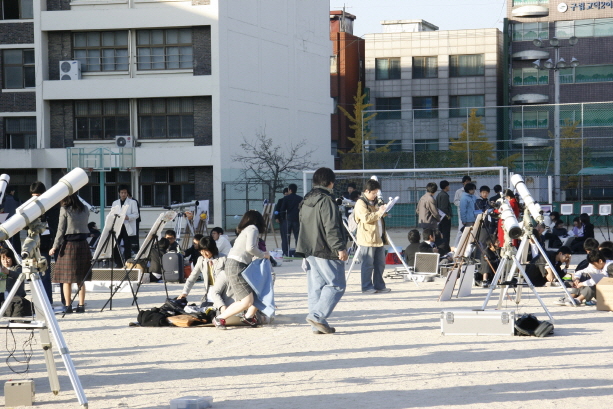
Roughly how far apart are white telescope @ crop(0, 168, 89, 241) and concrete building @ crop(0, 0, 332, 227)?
104ft

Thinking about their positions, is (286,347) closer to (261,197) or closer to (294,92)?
(261,197)

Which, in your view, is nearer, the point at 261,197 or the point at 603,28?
the point at 261,197

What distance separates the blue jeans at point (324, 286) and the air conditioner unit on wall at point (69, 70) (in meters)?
31.9

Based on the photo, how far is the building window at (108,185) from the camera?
4081cm

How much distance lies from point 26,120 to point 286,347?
34.9m

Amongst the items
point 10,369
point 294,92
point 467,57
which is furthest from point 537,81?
point 10,369

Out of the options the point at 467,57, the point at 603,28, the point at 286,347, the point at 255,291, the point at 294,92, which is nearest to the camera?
the point at 286,347

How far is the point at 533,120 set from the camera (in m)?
53.8

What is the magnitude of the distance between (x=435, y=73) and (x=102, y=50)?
25.4 m

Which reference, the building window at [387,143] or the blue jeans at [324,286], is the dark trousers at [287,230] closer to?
the blue jeans at [324,286]

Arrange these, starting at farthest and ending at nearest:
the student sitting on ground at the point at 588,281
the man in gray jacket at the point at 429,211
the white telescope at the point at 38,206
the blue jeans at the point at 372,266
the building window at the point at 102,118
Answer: the building window at the point at 102,118, the man in gray jacket at the point at 429,211, the blue jeans at the point at 372,266, the student sitting on ground at the point at 588,281, the white telescope at the point at 38,206

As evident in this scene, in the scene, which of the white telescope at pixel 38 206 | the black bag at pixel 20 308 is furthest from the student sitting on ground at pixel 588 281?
the white telescope at pixel 38 206

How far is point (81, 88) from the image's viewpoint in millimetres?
40219

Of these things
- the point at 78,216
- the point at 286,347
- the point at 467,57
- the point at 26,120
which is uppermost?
the point at 467,57
